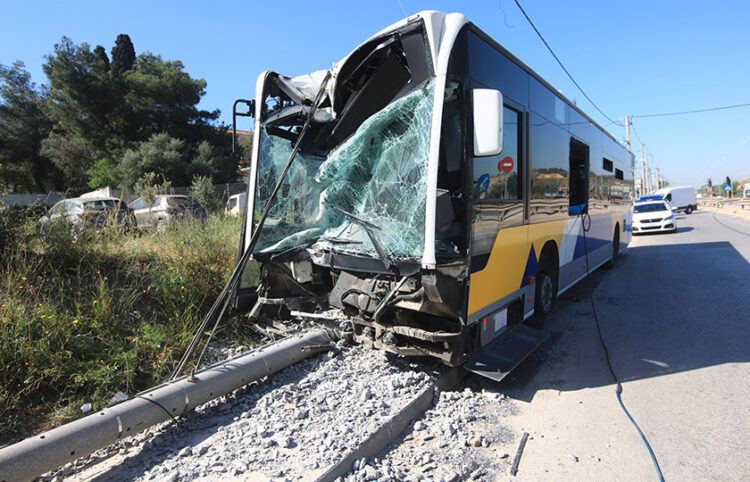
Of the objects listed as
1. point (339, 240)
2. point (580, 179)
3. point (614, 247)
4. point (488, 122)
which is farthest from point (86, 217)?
point (614, 247)

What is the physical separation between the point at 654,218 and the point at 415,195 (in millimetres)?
20777

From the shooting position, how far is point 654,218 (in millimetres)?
19734

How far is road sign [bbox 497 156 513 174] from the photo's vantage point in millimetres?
4184

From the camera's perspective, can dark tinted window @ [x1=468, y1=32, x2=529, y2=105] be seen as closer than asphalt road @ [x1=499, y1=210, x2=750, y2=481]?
No

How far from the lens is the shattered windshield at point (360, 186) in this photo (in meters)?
3.60

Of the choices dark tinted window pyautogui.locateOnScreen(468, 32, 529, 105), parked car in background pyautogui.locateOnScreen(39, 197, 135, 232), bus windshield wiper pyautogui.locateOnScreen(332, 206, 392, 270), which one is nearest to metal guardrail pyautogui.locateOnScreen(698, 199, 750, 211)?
dark tinted window pyautogui.locateOnScreen(468, 32, 529, 105)

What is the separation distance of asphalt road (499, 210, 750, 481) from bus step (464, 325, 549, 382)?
337 millimetres

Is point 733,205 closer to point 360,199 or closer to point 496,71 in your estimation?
point 496,71

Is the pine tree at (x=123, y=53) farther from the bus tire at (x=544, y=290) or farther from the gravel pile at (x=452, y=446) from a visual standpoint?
the gravel pile at (x=452, y=446)

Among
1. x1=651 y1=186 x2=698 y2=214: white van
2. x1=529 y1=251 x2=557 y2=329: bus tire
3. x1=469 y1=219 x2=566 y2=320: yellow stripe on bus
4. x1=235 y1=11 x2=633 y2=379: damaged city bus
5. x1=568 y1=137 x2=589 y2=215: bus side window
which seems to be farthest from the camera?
x1=651 y1=186 x2=698 y2=214: white van

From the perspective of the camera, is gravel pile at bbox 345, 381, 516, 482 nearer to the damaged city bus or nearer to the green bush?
the damaged city bus

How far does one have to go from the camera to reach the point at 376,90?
414 centimetres

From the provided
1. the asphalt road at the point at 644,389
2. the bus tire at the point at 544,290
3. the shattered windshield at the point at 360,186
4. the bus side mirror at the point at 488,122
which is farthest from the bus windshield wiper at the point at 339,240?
the bus tire at the point at 544,290

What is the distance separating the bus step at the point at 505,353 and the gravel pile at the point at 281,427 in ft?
1.57
